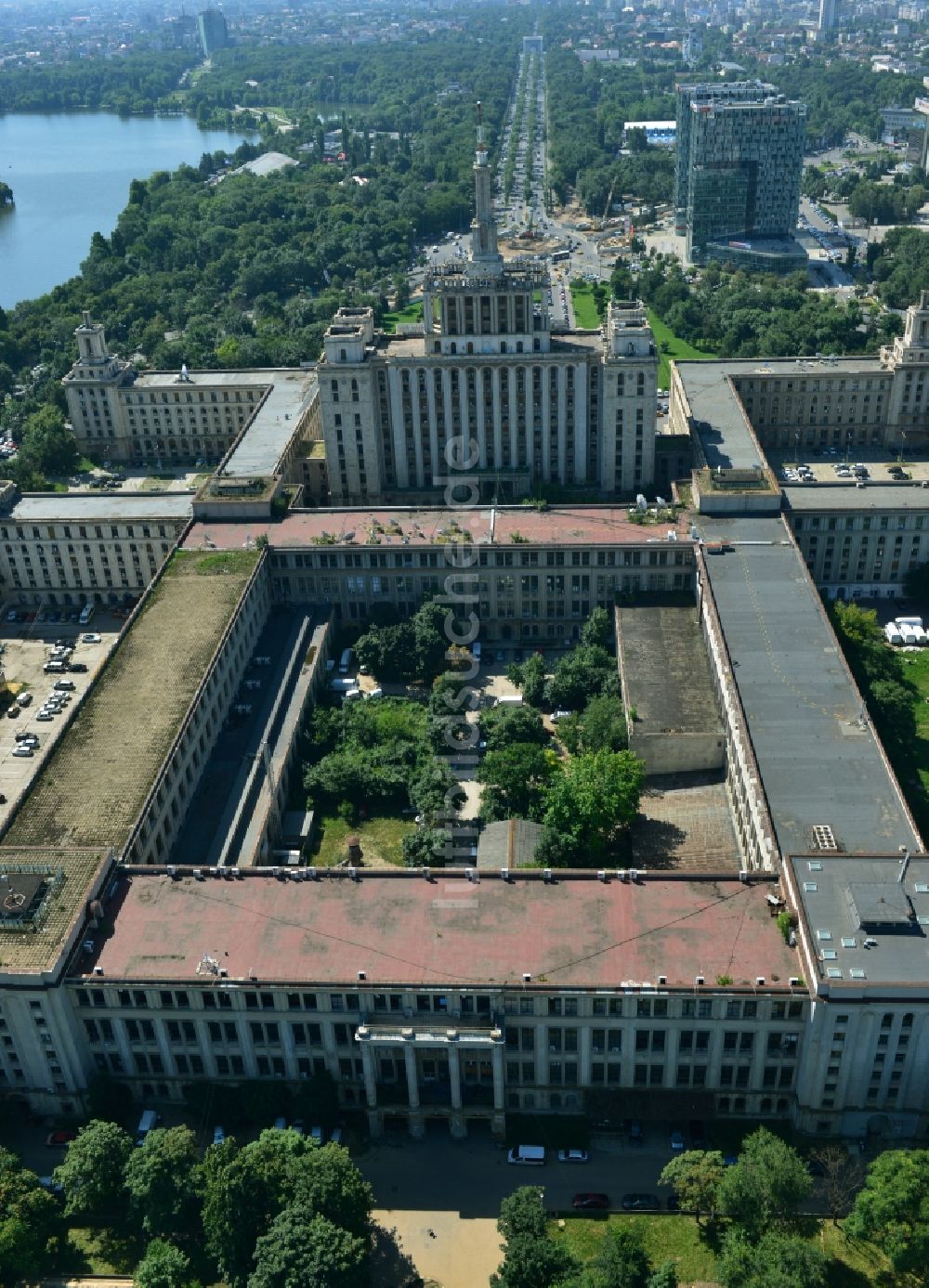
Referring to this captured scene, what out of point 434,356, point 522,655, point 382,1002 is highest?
point 434,356

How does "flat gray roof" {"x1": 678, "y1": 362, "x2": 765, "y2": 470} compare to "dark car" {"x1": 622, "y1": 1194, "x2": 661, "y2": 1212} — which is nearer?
"dark car" {"x1": 622, "y1": 1194, "x2": 661, "y2": 1212}

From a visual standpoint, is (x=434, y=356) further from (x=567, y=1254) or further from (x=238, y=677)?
(x=567, y=1254)

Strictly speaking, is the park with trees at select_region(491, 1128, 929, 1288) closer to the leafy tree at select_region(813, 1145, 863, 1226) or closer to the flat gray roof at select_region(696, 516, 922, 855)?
the leafy tree at select_region(813, 1145, 863, 1226)

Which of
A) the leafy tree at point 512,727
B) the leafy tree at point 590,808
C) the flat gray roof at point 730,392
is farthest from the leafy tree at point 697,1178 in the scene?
the flat gray roof at point 730,392

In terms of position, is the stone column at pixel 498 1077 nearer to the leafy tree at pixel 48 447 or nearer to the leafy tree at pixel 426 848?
the leafy tree at pixel 426 848

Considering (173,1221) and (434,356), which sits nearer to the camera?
(173,1221)

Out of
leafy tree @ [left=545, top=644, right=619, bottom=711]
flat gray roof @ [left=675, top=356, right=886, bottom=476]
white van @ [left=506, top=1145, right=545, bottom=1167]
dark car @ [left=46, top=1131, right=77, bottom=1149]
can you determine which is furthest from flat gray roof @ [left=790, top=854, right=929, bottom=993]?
flat gray roof @ [left=675, top=356, right=886, bottom=476]

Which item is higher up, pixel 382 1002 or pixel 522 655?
pixel 382 1002

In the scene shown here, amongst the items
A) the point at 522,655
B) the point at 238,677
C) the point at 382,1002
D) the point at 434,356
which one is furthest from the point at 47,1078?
the point at 434,356
